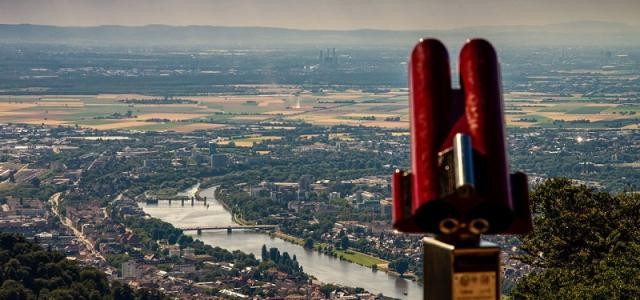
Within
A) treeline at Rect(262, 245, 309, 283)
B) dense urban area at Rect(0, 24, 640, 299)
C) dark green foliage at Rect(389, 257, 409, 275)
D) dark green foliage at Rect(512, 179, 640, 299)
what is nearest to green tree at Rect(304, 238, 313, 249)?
dense urban area at Rect(0, 24, 640, 299)

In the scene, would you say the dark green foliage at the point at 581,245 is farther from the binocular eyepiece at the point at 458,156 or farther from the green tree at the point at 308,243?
the green tree at the point at 308,243

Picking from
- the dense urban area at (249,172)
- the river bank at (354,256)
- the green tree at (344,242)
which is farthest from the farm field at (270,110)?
the river bank at (354,256)

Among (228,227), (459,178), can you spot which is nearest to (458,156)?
(459,178)

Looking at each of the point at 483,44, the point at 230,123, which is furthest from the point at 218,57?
the point at 483,44

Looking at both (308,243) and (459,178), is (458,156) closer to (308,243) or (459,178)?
(459,178)

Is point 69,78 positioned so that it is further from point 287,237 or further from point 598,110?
point 287,237
